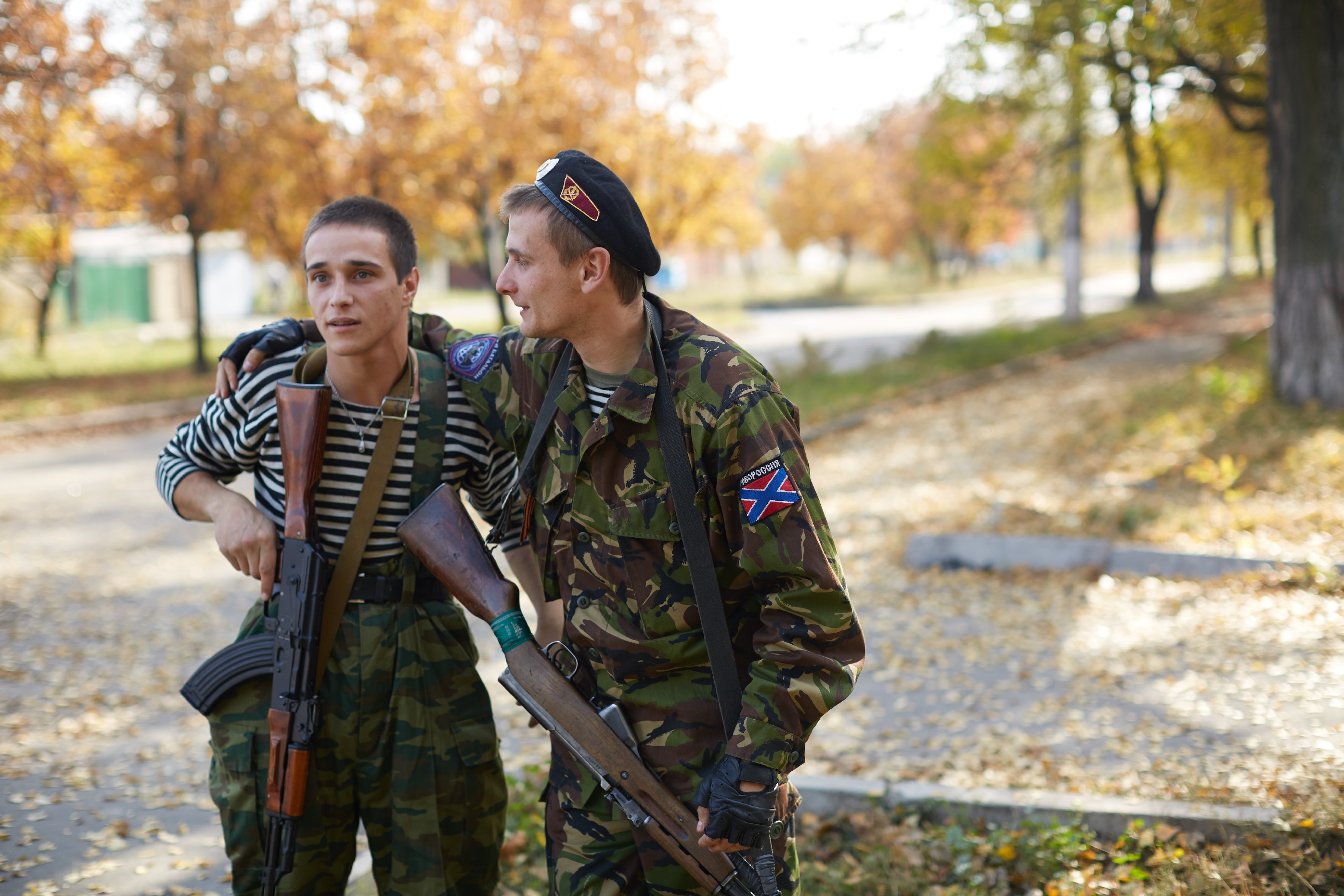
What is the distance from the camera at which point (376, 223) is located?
8.80 feet

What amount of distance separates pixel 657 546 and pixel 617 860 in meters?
0.74

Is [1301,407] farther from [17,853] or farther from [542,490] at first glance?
[17,853]

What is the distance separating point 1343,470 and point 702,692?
25.1ft

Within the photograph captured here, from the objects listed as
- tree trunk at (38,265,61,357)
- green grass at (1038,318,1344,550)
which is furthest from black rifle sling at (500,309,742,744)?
tree trunk at (38,265,61,357)

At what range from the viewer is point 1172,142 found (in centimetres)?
1931

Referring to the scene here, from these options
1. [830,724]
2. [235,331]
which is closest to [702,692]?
[830,724]

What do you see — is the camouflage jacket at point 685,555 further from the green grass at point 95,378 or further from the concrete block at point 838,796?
the green grass at point 95,378

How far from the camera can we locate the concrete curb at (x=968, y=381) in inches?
504

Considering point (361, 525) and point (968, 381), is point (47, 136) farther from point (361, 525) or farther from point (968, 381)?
point (361, 525)

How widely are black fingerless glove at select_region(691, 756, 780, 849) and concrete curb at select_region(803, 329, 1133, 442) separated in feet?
28.4

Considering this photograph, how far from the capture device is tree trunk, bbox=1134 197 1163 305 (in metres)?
26.7

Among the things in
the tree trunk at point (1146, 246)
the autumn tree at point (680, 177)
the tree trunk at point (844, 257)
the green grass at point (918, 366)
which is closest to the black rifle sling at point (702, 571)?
the green grass at point (918, 366)

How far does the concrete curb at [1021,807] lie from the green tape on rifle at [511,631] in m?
1.97

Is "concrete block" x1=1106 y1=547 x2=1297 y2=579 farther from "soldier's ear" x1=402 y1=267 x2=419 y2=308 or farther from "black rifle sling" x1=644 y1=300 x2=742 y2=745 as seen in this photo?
"soldier's ear" x1=402 y1=267 x2=419 y2=308
